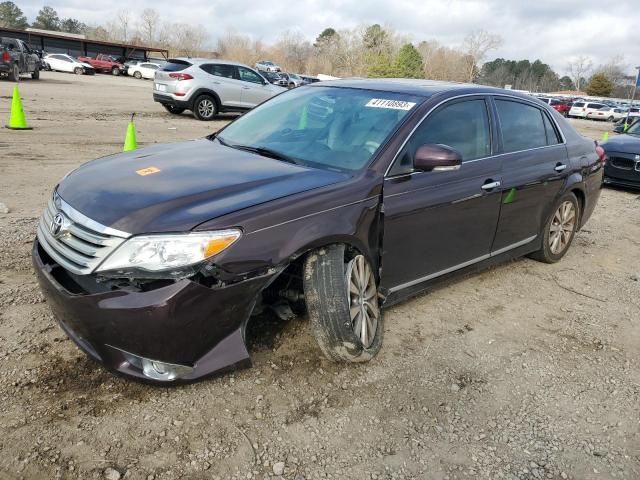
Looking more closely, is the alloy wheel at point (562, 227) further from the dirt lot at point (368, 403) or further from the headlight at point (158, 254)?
the headlight at point (158, 254)

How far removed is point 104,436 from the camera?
253cm

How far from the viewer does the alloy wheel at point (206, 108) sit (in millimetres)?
14830

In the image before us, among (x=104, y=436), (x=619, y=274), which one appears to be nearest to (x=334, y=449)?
(x=104, y=436)

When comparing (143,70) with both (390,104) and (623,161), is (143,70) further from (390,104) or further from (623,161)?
(390,104)

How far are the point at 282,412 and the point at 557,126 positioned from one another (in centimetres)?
384

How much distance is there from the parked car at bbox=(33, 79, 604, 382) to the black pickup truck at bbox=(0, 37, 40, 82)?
2215 cm

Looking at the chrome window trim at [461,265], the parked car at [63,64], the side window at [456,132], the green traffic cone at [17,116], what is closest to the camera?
the side window at [456,132]

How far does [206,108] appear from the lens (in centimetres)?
1498

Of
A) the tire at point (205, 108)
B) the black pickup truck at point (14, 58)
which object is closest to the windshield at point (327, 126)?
the tire at point (205, 108)

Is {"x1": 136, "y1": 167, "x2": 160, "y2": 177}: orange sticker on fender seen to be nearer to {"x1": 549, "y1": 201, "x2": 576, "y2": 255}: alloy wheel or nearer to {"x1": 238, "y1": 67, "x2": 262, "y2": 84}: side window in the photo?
{"x1": 549, "y1": 201, "x2": 576, "y2": 255}: alloy wheel

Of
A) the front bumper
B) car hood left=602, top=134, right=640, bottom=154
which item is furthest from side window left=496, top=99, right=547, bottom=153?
car hood left=602, top=134, right=640, bottom=154

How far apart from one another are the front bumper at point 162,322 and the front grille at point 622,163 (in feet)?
Answer: 30.6

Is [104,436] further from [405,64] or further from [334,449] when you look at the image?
[405,64]

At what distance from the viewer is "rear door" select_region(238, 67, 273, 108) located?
1531 centimetres
